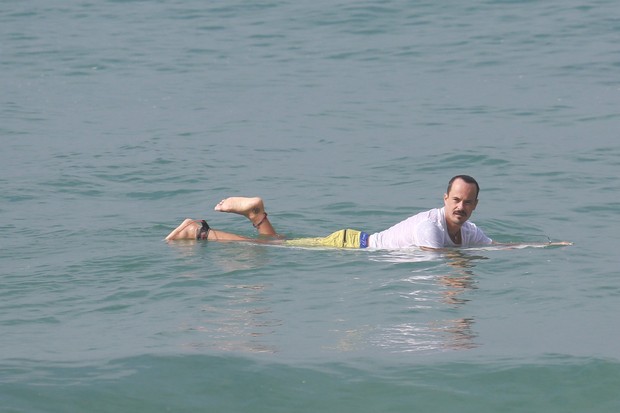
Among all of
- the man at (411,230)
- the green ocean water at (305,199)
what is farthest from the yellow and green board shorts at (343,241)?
the green ocean water at (305,199)

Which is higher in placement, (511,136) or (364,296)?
(511,136)

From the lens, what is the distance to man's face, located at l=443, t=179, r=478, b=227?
1099 centimetres

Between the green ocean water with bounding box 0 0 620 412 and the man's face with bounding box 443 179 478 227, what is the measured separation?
0.43 meters

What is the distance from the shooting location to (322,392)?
7.79m

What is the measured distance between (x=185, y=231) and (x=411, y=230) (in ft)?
8.09

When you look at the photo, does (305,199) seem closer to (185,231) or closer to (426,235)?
(185,231)

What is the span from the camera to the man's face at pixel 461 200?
433 inches

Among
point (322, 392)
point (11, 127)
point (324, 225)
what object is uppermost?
point (11, 127)

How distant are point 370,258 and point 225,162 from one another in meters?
5.55

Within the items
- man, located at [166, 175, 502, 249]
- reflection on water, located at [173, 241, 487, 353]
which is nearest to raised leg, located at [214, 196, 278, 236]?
man, located at [166, 175, 502, 249]

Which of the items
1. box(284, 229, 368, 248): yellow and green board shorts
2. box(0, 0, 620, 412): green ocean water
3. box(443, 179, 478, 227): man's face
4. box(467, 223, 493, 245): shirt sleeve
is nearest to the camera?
box(0, 0, 620, 412): green ocean water

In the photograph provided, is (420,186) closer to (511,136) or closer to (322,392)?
(511,136)

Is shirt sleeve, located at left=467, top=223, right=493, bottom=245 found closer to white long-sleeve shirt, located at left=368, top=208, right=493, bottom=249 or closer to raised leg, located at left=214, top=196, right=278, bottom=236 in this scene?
white long-sleeve shirt, located at left=368, top=208, right=493, bottom=249

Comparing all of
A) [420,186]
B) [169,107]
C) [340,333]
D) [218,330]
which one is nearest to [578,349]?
[340,333]
